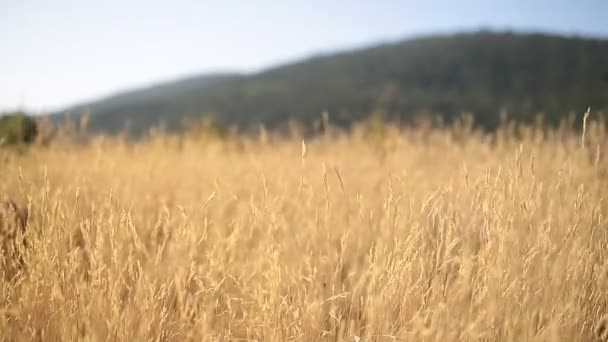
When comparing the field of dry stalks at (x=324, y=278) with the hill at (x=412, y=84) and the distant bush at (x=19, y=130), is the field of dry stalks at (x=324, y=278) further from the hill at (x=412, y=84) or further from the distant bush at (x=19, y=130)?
the hill at (x=412, y=84)

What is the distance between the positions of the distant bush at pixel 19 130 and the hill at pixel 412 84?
30.3 meters

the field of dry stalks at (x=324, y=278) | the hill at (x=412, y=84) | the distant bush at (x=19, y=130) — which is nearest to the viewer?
the field of dry stalks at (x=324, y=278)

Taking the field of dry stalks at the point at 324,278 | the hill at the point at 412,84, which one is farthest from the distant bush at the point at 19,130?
the hill at the point at 412,84

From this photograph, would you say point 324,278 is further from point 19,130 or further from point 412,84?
point 412,84

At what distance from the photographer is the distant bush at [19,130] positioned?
5605mm

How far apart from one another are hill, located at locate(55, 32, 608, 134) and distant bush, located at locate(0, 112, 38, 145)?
30.3m

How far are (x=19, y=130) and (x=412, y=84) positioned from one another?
55.5m

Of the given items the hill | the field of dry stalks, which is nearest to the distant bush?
the field of dry stalks

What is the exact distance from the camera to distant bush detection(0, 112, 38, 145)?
5.61 meters

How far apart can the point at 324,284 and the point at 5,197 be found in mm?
1691

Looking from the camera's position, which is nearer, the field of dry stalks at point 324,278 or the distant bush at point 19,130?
the field of dry stalks at point 324,278

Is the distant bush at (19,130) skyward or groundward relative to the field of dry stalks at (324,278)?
skyward

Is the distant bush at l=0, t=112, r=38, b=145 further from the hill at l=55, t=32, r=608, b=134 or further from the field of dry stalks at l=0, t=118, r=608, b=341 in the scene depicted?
the hill at l=55, t=32, r=608, b=134

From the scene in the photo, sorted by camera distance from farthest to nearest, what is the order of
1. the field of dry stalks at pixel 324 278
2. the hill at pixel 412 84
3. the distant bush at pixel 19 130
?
1. the hill at pixel 412 84
2. the distant bush at pixel 19 130
3. the field of dry stalks at pixel 324 278
